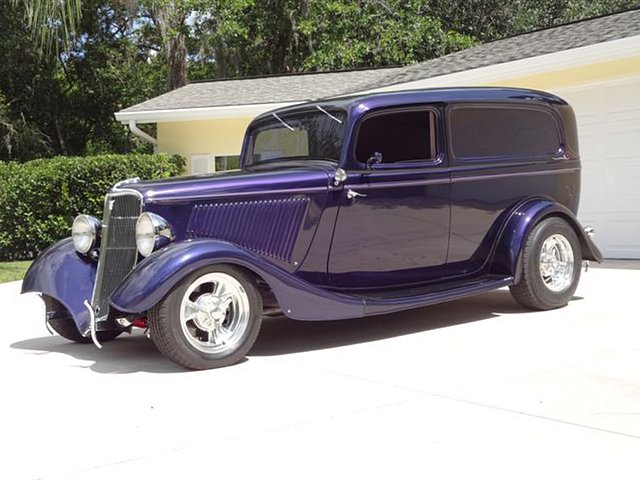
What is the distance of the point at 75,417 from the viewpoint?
13.0ft

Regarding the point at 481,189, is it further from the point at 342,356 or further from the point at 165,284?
the point at 165,284

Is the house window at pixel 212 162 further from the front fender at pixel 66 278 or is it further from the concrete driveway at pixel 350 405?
the front fender at pixel 66 278

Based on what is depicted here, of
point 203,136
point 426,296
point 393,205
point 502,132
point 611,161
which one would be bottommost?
point 426,296

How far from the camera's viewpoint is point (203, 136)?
16922 mm

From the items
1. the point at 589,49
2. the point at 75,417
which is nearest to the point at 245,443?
the point at 75,417

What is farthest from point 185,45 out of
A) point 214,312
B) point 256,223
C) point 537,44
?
point 214,312

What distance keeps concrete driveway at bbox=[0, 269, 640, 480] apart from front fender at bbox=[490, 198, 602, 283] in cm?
48

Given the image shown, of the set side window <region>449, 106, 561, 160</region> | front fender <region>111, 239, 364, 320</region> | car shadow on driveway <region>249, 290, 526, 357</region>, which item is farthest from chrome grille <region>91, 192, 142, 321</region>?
side window <region>449, 106, 561, 160</region>

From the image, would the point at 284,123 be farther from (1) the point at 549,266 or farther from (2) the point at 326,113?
(1) the point at 549,266

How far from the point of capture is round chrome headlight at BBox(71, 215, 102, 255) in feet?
18.6

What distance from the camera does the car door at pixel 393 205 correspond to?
5.59 metres

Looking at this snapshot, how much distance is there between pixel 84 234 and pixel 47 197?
9.20 m

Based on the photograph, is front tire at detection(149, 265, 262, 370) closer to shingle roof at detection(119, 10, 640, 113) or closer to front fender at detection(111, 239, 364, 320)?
front fender at detection(111, 239, 364, 320)

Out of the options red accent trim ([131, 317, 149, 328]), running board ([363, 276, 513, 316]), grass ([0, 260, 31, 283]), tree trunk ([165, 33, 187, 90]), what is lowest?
grass ([0, 260, 31, 283])
